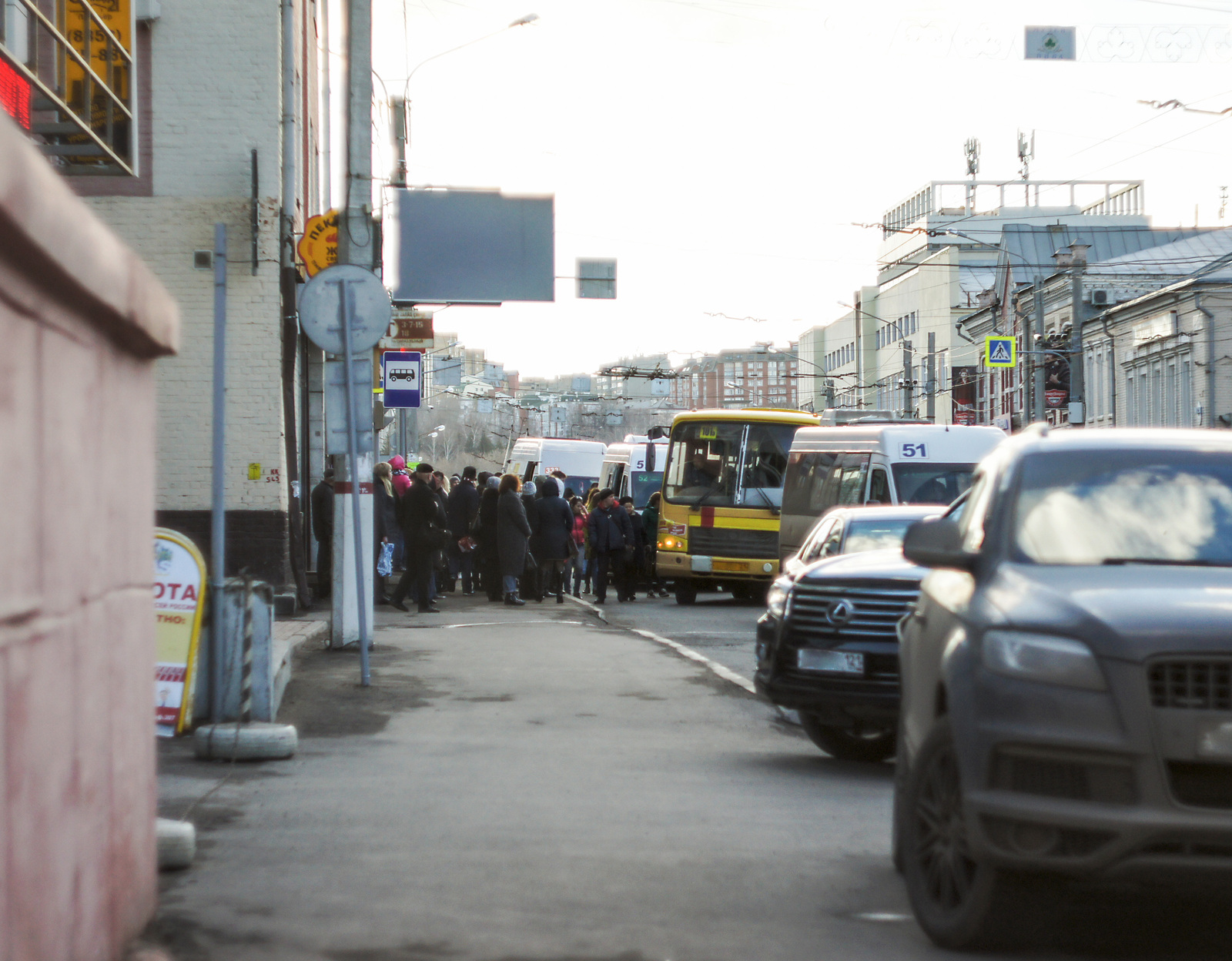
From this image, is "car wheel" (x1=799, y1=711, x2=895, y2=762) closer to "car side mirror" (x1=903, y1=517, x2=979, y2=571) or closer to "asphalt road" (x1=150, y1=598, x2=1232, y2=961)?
"asphalt road" (x1=150, y1=598, x2=1232, y2=961)

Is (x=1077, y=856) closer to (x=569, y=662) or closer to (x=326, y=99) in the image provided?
(x=569, y=662)

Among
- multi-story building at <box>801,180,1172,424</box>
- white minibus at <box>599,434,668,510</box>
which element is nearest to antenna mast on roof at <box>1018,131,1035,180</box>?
multi-story building at <box>801,180,1172,424</box>

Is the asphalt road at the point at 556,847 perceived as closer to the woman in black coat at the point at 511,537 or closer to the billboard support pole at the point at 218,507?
the billboard support pole at the point at 218,507

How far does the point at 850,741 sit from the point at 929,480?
447 inches

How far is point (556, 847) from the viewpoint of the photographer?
22.5ft

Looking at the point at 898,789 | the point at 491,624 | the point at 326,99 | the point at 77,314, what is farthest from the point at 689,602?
the point at 77,314

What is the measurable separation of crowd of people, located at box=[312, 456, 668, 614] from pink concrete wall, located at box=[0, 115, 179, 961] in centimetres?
1567

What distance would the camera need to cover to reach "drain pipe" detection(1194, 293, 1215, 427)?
162 ft

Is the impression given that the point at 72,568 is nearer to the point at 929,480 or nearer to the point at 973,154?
the point at 929,480

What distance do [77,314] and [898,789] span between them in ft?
11.1

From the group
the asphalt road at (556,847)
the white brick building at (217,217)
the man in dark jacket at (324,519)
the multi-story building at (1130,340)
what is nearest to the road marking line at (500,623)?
the man in dark jacket at (324,519)

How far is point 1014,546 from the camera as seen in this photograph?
5.55 metres

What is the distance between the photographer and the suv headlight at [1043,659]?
185 inches

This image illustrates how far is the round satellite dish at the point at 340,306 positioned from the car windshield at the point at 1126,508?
820cm
